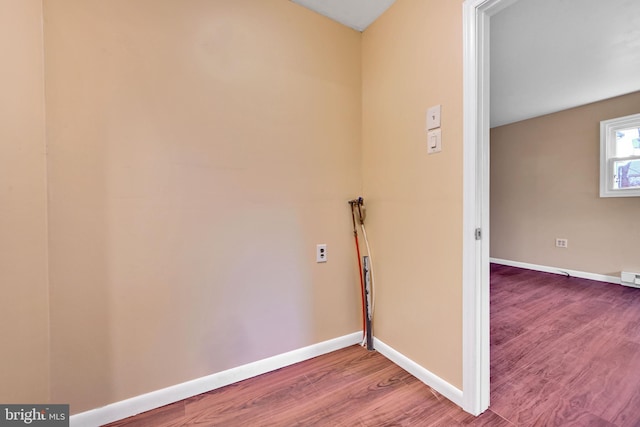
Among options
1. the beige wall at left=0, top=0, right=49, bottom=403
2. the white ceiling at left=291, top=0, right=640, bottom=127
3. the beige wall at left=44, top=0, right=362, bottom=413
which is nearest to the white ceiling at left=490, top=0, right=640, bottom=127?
the white ceiling at left=291, top=0, right=640, bottom=127

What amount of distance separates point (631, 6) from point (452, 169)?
1.92m

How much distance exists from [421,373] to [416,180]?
3.83ft

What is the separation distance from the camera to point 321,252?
1.78m

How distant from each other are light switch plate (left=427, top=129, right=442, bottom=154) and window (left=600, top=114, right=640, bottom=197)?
3684 mm

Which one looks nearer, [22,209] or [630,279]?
[22,209]

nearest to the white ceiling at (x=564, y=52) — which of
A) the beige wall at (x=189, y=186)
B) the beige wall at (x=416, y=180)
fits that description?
the beige wall at (x=416, y=180)

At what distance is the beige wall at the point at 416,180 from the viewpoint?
4.33 feet

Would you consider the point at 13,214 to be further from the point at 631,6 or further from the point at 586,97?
the point at 586,97

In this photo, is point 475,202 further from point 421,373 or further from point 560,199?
point 560,199

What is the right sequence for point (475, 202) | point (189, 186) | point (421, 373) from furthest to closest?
point (421, 373)
point (189, 186)
point (475, 202)

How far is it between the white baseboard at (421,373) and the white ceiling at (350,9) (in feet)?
7.65

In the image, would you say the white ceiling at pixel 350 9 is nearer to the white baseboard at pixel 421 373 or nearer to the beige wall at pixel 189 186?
the beige wall at pixel 189 186

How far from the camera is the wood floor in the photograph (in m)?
1.22

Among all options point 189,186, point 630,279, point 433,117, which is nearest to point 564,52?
point 433,117
